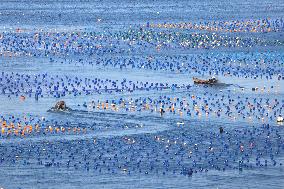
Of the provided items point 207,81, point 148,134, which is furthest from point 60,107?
point 207,81

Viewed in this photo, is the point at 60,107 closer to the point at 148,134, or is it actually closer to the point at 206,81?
the point at 148,134

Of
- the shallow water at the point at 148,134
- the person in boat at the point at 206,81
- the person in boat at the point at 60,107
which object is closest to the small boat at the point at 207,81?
the person in boat at the point at 206,81

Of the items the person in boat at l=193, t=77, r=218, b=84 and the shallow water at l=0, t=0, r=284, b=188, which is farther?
the person in boat at l=193, t=77, r=218, b=84

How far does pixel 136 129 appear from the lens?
2419 inches

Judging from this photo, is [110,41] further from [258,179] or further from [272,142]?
[258,179]

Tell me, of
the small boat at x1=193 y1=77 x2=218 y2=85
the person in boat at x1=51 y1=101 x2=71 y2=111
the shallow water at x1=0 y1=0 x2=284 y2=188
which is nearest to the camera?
the shallow water at x1=0 y1=0 x2=284 y2=188

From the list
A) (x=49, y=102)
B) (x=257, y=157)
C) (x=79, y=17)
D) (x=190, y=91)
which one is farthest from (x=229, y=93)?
(x=79, y=17)

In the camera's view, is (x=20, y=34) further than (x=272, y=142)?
Yes

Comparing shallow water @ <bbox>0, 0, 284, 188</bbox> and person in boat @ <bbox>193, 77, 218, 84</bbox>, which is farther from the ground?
person in boat @ <bbox>193, 77, 218, 84</bbox>

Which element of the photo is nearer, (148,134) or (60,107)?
(148,134)

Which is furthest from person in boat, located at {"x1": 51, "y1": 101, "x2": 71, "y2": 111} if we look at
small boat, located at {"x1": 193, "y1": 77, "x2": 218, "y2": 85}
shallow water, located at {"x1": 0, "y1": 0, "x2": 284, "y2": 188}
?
small boat, located at {"x1": 193, "y1": 77, "x2": 218, "y2": 85}

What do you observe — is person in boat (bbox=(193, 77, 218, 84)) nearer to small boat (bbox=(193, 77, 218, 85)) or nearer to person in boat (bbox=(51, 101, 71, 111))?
small boat (bbox=(193, 77, 218, 85))

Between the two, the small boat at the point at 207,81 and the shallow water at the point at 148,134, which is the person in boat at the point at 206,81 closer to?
the small boat at the point at 207,81

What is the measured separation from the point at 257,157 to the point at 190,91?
17684 mm
